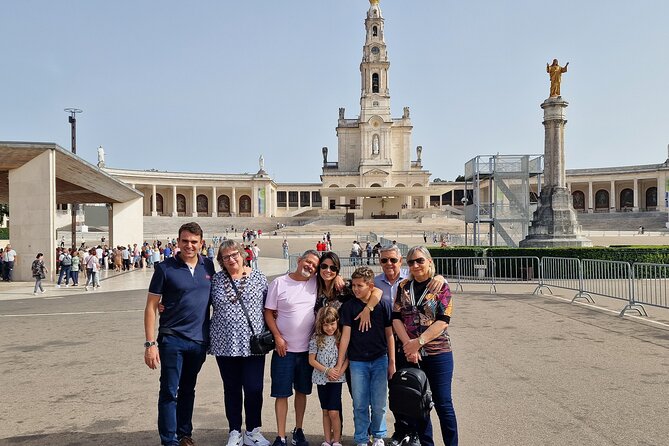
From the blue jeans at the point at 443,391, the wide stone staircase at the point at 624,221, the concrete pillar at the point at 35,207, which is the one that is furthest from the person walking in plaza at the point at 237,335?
the wide stone staircase at the point at 624,221

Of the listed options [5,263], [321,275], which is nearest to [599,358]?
[321,275]

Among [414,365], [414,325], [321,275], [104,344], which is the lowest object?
[104,344]

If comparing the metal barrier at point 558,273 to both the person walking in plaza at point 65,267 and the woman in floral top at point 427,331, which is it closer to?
the woman in floral top at point 427,331

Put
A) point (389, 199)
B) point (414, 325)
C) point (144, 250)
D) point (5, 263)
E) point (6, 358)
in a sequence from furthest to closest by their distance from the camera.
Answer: point (389, 199), point (144, 250), point (5, 263), point (6, 358), point (414, 325)

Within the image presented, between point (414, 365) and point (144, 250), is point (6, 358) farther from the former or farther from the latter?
point (144, 250)

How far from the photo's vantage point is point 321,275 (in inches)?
181

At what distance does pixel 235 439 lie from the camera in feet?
14.9

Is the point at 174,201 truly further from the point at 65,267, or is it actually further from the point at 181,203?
the point at 65,267

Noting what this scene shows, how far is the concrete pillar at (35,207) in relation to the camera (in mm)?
19391

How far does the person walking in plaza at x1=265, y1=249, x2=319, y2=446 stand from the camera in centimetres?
455

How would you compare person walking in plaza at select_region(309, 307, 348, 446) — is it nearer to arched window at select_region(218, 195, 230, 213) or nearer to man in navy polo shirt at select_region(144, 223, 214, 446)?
man in navy polo shirt at select_region(144, 223, 214, 446)

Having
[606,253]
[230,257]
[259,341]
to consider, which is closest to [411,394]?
[259,341]

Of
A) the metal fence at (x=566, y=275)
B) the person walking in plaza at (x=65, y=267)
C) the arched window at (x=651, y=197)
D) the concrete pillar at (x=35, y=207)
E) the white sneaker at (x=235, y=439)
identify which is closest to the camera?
the white sneaker at (x=235, y=439)

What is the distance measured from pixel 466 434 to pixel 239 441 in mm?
2027
